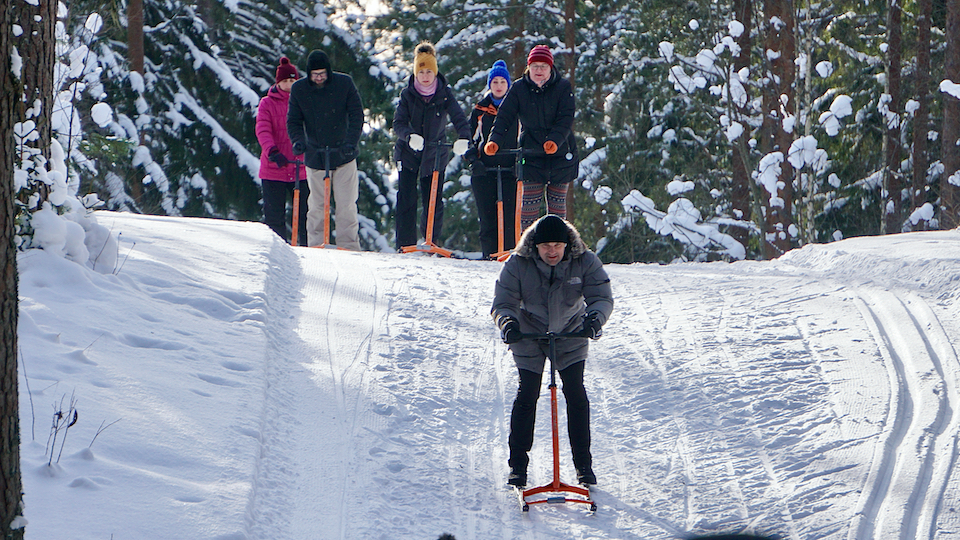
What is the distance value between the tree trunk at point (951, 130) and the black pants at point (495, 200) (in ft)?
28.1

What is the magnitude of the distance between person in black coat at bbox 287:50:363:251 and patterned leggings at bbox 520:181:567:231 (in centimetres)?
214

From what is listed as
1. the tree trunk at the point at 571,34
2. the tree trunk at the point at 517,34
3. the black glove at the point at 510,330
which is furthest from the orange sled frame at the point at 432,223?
the tree trunk at the point at 517,34

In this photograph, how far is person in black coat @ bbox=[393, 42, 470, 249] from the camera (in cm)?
1041

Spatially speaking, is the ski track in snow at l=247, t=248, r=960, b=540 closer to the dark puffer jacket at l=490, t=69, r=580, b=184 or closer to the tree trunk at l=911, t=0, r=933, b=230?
the dark puffer jacket at l=490, t=69, r=580, b=184

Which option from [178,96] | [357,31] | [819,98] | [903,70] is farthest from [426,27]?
[903,70]

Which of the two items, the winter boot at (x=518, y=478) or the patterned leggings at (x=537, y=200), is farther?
the patterned leggings at (x=537, y=200)

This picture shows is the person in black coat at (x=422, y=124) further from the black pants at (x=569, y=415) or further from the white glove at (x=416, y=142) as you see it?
the black pants at (x=569, y=415)

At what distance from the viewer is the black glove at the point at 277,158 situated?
10641 mm

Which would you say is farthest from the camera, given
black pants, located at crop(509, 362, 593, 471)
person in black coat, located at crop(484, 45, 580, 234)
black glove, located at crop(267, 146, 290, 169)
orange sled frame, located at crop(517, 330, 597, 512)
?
black glove, located at crop(267, 146, 290, 169)

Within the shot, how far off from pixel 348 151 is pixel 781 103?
9.41m

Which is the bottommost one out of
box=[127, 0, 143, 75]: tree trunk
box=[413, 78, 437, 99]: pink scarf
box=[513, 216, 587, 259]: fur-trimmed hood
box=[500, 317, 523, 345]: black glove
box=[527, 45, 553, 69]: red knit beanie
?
box=[500, 317, 523, 345]: black glove

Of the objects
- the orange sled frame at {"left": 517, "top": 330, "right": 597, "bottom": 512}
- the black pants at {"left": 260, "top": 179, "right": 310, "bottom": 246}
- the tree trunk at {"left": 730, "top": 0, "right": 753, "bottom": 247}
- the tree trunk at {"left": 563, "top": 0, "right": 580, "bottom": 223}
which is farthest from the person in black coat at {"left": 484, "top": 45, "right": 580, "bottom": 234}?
the tree trunk at {"left": 563, "top": 0, "right": 580, "bottom": 223}

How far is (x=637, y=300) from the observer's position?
8.59 m

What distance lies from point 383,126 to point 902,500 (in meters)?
19.3
